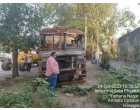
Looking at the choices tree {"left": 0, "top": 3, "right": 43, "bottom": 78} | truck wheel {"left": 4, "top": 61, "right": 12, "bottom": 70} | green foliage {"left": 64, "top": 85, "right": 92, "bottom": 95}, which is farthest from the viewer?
truck wheel {"left": 4, "top": 61, "right": 12, "bottom": 70}

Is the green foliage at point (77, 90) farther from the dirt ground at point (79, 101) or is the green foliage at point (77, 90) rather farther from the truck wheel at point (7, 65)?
the truck wheel at point (7, 65)

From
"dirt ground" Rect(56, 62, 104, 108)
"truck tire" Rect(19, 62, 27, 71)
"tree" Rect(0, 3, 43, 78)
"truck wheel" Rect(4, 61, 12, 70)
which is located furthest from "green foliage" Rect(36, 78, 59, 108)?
"truck wheel" Rect(4, 61, 12, 70)

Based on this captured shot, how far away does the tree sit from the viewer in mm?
8688

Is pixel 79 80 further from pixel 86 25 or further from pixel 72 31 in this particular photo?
pixel 86 25

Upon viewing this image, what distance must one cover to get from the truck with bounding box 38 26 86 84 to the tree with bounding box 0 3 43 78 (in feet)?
2.11

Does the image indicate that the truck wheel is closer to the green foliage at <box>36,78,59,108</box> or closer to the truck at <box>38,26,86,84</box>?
the truck at <box>38,26,86,84</box>

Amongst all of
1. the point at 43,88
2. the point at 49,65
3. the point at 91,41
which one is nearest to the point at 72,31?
the point at 49,65

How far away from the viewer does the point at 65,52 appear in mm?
8141

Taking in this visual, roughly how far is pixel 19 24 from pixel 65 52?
2.05m

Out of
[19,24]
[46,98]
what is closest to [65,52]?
[19,24]

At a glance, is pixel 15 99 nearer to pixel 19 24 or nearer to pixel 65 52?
pixel 65 52

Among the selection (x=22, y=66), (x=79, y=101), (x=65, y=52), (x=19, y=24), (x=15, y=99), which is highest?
(x=19, y=24)

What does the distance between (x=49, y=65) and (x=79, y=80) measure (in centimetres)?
211

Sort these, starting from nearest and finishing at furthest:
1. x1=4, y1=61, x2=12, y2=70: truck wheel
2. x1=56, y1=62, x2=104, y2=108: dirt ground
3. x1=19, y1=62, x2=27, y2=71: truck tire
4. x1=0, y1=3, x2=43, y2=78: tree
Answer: x1=56, y1=62, x2=104, y2=108: dirt ground, x1=0, y1=3, x2=43, y2=78: tree, x1=19, y1=62, x2=27, y2=71: truck tire, x1=4, y1=61, x2=12, y2=70: truck wheel
